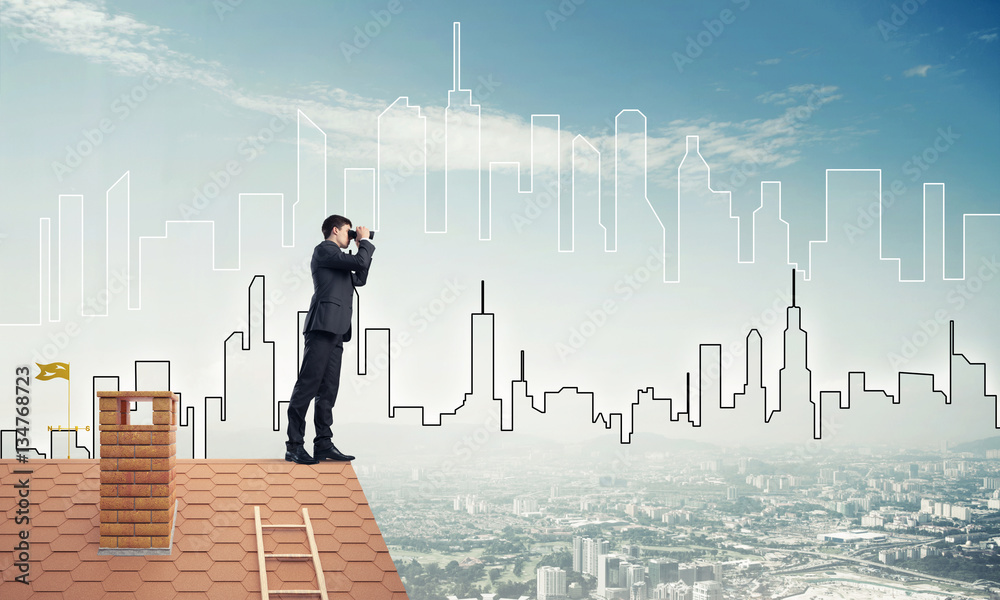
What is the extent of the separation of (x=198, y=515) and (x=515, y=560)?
Result: 10.2 meters

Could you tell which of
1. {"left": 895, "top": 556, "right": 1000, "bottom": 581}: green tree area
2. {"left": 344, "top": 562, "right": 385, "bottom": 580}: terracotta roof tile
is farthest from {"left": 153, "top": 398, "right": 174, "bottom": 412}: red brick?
{"left": 895, "top": 556, "right": 1000, "bottom": 581}: green tree area

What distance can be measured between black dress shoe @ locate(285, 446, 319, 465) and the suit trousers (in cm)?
5

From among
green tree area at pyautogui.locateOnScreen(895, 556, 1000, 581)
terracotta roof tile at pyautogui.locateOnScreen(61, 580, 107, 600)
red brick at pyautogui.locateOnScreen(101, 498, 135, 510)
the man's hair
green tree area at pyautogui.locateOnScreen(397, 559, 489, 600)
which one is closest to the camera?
terracotta roof tile at pyautogui.locateOnScreen(61, 580, 107, 600)

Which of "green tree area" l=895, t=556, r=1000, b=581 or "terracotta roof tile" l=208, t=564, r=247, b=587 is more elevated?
"terracotta roof tile" l=208, t=564, r=247, b=587

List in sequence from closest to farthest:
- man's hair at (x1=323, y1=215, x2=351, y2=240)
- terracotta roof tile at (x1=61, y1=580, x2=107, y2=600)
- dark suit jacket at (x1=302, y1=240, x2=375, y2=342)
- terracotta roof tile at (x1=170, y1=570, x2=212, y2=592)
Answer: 1. terracotta roof tile at (x1=61, y1=580, x2=107, y2=600)
2. terracotta roof tile at (x1=170, y1=570, x2=212, y2=592)
3. dark suit jacket at (x1=302, y1=240, x2=375, y2=342)
4. man's hair at (x1=323, y1=215, x2=351, y2=240)

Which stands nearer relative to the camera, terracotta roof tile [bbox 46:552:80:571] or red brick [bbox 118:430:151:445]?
terracotta roof tile [bbox 46:552:80:571]

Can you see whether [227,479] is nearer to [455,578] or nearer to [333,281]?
[333,281]

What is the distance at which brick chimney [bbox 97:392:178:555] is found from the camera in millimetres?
5242

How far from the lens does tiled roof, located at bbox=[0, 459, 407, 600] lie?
5047mm

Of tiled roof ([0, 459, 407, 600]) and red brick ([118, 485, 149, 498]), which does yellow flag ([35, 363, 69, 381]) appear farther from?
red brick ([118, 485, 149, 498])

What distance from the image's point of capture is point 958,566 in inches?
627

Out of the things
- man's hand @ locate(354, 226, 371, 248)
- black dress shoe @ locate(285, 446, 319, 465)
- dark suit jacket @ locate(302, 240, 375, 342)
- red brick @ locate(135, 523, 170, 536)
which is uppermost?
man's hand @ locate(354, 226, 371, 248)

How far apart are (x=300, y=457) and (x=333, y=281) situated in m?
1.81

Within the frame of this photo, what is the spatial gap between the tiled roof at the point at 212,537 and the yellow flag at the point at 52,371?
86 cm
